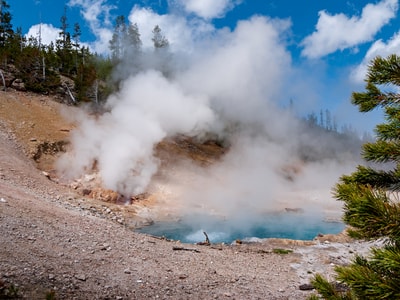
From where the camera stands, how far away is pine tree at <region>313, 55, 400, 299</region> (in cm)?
203

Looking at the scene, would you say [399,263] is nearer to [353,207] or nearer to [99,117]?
[353,207]

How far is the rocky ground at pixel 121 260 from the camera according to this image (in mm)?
6504

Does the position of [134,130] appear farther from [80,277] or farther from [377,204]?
[377,204]

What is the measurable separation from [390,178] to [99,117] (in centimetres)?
2731

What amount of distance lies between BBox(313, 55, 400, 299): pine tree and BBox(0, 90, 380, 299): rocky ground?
5.03 metres

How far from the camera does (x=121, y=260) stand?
27.3 ft

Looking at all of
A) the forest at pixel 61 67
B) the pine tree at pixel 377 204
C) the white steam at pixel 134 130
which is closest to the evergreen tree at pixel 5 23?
the forest at pixel 61 67

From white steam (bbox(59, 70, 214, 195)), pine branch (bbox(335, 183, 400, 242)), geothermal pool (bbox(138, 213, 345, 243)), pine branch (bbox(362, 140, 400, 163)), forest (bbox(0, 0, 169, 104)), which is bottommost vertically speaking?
pine branch (bbox(335, 183, 400, 242))

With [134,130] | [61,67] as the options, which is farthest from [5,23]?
[134,130]

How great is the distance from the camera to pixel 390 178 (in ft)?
8.79

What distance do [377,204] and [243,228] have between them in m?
15.0

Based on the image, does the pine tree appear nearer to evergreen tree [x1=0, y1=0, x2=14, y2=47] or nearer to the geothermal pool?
the geothermal pool

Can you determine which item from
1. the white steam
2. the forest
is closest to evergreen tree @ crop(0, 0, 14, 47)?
the forest

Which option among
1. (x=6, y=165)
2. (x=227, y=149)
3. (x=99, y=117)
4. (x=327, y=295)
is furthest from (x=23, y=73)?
(x=327, y=295)
